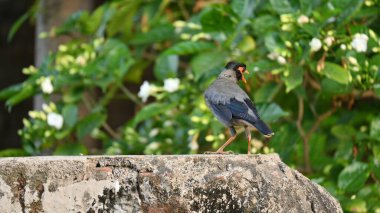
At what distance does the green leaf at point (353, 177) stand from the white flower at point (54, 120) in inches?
63.3

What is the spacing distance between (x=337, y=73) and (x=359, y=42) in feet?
0.64

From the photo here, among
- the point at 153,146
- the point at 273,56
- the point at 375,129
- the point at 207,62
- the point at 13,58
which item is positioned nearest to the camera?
the point at 375,129

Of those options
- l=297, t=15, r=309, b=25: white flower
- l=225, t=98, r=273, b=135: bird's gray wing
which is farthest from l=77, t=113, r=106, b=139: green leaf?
l=225, t=98, r=273, b=135: bird's gray wing

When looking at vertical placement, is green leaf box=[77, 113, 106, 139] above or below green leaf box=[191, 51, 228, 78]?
above

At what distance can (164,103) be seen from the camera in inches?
188

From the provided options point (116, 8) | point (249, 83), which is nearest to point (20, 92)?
point (116, 8)

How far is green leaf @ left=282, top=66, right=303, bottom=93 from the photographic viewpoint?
4.06 meters

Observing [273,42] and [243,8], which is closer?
[273,42]

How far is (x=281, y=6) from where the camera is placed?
4.35 metres

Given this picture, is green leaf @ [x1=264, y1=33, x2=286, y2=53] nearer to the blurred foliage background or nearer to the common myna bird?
the blurred foliage background

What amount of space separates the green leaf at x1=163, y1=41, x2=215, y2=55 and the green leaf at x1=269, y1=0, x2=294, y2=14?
0.42 metres

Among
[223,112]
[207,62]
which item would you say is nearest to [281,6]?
[207,62]

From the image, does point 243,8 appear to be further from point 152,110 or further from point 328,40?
point 152,110

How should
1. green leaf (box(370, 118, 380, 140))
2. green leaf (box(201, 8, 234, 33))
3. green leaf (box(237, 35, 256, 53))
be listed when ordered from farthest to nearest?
green leaf (box(237, 35, 256, 53))
green leaf (box(201, 8, 234, 33))
green leaf (box(370, 118, 380, 140))
